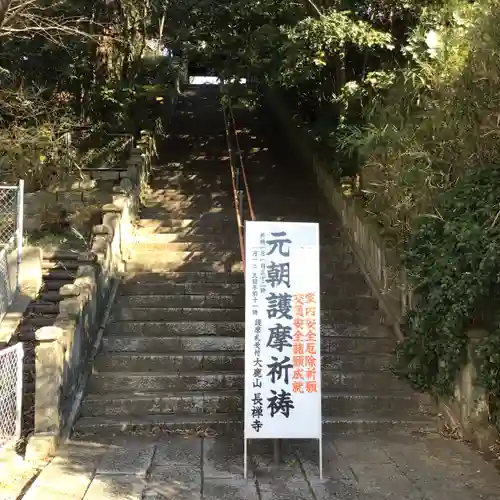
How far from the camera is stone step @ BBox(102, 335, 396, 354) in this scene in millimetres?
7105

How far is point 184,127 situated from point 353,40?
1075 cm

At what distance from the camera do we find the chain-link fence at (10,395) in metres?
5.34

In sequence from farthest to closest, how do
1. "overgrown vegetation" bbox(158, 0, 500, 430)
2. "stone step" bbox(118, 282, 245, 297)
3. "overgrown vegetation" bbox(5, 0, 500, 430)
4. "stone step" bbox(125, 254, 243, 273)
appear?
1. "stone step" bbox(125, 254, 243, 273)
2. "stone step" bbox(118, 282, 245, 297)
3. "overgrown vegetation" bbox(5, 0, 500, 430)
4. "overgrown vegetation" bbox(158, 0, 500, 430)

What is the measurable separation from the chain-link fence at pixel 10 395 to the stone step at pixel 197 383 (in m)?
1.08

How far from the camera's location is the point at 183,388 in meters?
6.55

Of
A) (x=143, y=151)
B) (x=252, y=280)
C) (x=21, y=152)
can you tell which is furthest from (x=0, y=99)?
(x=252, y=280)

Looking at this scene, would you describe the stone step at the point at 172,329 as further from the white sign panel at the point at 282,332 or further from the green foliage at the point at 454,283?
the white sign panel at the point at 282,332

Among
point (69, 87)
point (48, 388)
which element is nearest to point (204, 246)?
point (48, 388)

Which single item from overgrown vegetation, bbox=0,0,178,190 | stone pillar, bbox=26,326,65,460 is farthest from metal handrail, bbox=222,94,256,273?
stone pillar, bbox=26,326,65,460

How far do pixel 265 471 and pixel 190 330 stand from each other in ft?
9.20

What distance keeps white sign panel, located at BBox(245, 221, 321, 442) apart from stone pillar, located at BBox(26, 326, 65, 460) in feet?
6.36

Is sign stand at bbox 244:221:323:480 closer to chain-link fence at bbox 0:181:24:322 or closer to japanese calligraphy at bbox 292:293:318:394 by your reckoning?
japanese calligraphy at bbox 292:293:318:394

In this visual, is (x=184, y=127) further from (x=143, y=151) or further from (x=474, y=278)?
(x=474, y=278)

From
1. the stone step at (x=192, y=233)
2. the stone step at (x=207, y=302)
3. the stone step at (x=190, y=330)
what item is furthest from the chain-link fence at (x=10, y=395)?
the stone step at (x=192, y=233)
